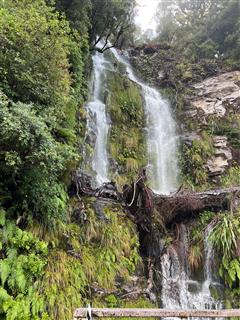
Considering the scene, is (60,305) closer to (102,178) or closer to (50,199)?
(50,199)

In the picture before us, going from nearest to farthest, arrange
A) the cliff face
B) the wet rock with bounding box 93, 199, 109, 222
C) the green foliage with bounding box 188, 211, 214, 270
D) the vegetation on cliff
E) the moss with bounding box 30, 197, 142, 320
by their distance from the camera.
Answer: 1. the vegetation on cliff
2. the moss with bounding box 30, 197, 142, 320
3. the wet rock with bounding box 93, 199, 109, 222
4. the green foliage with bounding box 188, 211, 214, 270
5. the cliff face

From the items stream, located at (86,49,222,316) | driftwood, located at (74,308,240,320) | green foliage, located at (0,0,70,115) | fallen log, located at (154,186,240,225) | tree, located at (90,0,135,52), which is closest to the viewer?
driftwood, located at (74,308,240,320)

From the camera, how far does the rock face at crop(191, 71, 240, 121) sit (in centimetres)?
1510

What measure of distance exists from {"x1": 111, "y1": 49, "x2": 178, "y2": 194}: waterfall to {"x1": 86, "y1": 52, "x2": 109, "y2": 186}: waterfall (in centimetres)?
225

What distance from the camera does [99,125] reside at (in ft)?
40.0

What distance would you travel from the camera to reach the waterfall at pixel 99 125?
1095cm

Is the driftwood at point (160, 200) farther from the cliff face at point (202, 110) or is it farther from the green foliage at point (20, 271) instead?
the cliff face at point (202, 110)

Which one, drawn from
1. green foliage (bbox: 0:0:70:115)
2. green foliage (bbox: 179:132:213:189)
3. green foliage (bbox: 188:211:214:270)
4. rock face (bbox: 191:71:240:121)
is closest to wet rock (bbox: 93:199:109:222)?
green foliage (bbox: 0:0:70:115)

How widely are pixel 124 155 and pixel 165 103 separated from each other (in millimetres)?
5143

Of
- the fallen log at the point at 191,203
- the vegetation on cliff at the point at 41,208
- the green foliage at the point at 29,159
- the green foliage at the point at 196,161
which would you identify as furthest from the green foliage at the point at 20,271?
the green foliage at the point at 196,161

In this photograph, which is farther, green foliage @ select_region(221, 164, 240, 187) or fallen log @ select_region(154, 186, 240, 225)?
green foliage @ select_region(221, 164, 240, 187)

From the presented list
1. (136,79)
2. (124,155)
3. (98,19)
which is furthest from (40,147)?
(136,79)

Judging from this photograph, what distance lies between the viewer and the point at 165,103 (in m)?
15.8

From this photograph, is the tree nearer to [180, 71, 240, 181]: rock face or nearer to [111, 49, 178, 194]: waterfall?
[111, 49, 178, 194]: waterfall
